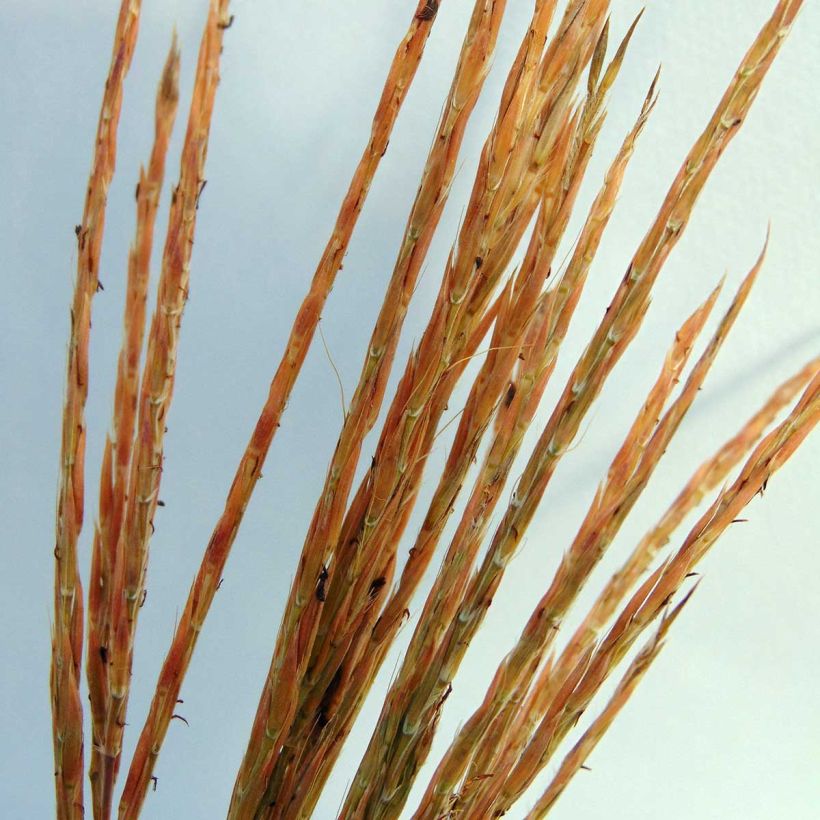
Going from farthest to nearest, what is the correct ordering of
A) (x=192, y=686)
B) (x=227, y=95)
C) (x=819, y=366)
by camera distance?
1. (x=192, y=686)
2. (x=227, y=95)
3. (x=819, y=366)

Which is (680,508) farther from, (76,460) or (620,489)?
(76,460)

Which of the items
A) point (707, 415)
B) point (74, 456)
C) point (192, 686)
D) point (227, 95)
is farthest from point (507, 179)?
point (192, 686)

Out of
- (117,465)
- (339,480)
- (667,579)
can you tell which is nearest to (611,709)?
(667,579)

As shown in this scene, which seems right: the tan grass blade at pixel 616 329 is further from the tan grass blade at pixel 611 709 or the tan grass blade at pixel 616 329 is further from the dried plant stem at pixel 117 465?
the dried plant stem at pixel 117 465

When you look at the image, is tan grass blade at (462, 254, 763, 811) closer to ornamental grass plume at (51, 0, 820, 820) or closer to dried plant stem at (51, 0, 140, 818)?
ornamental grass plume at (51, 0, 820, 820)

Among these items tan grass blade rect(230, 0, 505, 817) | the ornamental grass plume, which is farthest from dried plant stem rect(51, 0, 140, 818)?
tan grass blade rect(230, 0, 505, 817)

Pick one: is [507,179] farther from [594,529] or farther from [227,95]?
[227,95]

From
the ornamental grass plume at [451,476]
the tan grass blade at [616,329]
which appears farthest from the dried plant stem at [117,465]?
the tan grass blade at [616,329]
